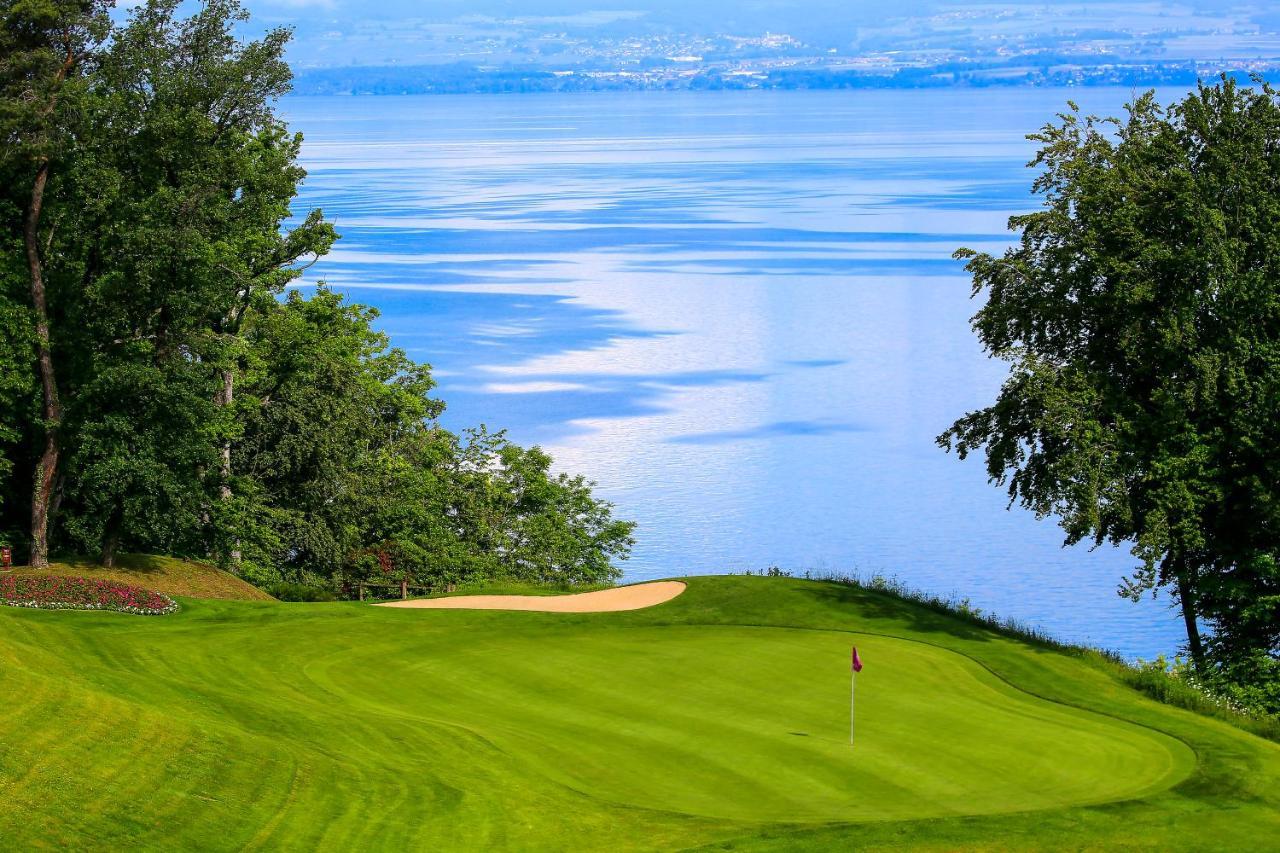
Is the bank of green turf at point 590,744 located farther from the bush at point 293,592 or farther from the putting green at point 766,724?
the bush at point 293,592

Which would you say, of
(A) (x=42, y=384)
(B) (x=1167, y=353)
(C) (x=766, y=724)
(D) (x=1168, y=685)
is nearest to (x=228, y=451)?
(A) (x=42, y=384)

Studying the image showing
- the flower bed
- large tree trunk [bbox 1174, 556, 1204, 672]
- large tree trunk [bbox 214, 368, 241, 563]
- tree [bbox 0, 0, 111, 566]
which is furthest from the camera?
large tree trunk [bbox 214, 368, 241, 563]

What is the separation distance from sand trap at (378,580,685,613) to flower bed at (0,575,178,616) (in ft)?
14.3

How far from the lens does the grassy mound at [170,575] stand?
34188 millimetres

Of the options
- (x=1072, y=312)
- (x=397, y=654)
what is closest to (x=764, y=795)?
(x=397, y=654)

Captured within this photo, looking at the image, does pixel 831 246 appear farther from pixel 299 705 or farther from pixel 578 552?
pixel 299 705

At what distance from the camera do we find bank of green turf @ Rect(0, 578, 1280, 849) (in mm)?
16078

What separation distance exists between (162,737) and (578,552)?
28741mm

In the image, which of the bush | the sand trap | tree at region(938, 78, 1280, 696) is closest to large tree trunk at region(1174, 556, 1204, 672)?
tree at region(938, 78, 1280, 696)

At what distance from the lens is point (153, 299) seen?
34531 millimetres

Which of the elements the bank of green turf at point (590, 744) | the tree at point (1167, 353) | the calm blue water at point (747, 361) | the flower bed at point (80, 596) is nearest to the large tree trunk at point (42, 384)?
the flower bed at point (80, 596)

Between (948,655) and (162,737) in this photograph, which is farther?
(948,655)

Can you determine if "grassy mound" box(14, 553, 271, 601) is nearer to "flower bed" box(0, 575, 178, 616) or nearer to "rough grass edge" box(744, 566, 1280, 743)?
"flower bed" box(0, 575, 178, 616)

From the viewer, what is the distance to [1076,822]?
1686 centimetres
